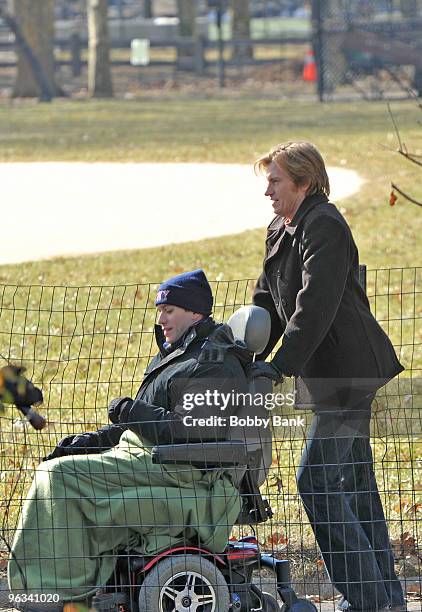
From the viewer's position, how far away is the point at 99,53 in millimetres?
36219

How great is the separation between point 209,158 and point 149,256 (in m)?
7.68

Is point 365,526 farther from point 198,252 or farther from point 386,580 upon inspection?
point 198,252

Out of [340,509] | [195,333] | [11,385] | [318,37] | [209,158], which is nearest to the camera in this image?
[11,385]

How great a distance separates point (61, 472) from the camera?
4.28 meters

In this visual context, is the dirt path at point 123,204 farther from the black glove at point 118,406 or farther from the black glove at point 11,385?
the black glove at point 11,385

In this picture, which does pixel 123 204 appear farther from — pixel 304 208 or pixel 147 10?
pixel 147 10

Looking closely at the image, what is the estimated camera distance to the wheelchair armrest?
14.1 feet

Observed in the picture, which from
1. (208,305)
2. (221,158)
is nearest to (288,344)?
(208,305)

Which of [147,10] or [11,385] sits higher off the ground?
[147,10]

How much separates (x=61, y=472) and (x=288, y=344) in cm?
87

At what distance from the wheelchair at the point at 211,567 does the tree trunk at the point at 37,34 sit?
106 ft

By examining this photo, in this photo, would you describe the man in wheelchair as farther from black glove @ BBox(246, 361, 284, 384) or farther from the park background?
the park background

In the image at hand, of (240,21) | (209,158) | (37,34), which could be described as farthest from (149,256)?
(240,21)

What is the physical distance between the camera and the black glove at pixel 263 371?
4.43 meters
